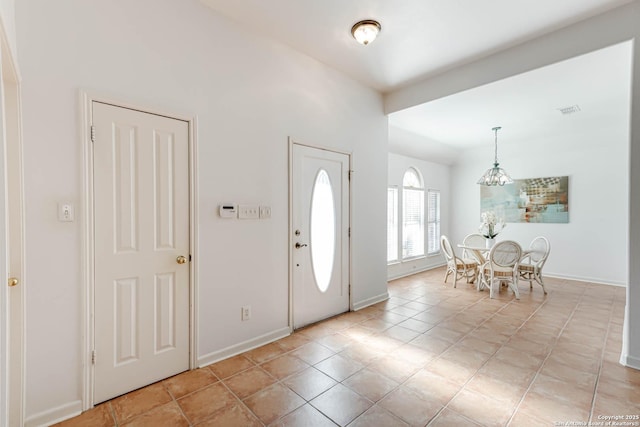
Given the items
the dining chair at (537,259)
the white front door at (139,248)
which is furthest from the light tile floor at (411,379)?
the dining chair at (537,259)

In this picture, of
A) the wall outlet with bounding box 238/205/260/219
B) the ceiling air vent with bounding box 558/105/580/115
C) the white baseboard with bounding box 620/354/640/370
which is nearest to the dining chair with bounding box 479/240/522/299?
the white baseboard with bounding box 620/354/640/370

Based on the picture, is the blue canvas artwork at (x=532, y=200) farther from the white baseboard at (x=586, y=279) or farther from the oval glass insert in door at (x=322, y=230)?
the oval glass insert in door at (x=322, y=230)

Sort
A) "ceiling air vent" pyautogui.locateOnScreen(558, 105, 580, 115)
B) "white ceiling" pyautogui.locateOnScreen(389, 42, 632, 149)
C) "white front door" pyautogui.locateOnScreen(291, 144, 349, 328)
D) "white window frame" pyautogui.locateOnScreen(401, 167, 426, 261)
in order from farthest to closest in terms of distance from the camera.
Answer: "white window frame" pyautogui.locateOnScreen(401, 167, 426, 261) → "ceiling air vent" pyautogui.locateOnScreen(558, 105, 580, 115) → "white front door" pyautogui.locateOnScreen(291, 144, 349, 328) → "white ceiling" pyautogui.locateOnScreen(389, 42, 632, 149)

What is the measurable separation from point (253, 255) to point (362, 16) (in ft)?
7.93

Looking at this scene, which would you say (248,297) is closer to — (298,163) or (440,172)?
(298,163)

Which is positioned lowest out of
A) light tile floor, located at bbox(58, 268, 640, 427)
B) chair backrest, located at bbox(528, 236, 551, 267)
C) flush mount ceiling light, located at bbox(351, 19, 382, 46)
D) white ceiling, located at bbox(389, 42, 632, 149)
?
light tile floor, located at bbox(58, 268, 640, 427)

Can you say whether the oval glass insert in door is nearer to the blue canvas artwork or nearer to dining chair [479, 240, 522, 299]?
dining chair [479, 240, 522, 299]

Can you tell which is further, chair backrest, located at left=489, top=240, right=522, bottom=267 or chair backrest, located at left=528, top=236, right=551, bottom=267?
chair backrest, located at left=528, top=236, right=551, bottom=267

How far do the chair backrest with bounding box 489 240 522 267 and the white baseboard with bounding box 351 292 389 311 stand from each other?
5.86 feet

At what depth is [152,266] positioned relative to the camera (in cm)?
220

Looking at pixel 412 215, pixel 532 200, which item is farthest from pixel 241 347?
pixel 532 200

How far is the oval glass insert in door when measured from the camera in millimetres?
3369

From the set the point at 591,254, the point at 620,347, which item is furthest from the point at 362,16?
the point at 591,254

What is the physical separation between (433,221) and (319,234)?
442 cm
